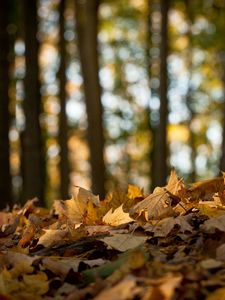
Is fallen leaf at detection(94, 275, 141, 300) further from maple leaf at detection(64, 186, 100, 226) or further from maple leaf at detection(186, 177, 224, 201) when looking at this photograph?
maple leaf at detection(186, 177, 224, 201)

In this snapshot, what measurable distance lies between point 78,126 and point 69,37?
470 cm

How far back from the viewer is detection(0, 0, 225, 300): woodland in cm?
170

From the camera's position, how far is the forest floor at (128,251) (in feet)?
4.83

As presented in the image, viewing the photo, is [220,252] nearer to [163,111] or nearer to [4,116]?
[4,116]

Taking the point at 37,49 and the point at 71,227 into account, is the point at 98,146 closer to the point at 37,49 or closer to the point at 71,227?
the point at 37,49

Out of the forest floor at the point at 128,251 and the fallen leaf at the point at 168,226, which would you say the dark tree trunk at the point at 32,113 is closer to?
the forest floor at the point at 128,251

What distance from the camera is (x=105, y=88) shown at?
2297 cm

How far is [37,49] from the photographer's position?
412 inches

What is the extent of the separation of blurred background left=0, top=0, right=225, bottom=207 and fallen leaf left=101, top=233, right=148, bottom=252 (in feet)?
15.5

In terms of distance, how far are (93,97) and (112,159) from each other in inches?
681

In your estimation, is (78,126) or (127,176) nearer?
(78,126)

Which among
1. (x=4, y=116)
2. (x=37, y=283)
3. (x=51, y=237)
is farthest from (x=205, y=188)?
(x=4, y=116)

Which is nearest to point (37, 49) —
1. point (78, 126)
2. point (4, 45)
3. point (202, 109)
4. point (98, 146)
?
point (4, 45)

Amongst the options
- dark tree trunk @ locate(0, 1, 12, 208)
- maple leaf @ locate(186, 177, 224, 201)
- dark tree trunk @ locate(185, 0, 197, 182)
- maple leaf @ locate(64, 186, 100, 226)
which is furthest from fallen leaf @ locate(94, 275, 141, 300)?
dark tree trunk @ locate(185, 0, 197, 182)
